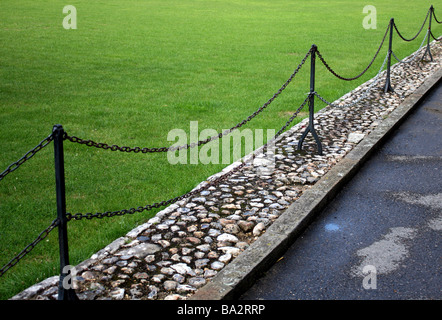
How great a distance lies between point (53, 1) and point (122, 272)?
2959 centimetres

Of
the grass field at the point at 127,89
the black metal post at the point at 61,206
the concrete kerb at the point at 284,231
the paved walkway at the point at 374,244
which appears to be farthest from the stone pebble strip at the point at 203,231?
the paved walkway at the point at 374,244

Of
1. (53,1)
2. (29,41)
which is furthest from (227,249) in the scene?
(53,1)

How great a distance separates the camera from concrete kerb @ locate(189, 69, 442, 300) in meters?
4.13

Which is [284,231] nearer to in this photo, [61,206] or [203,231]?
[203,231]

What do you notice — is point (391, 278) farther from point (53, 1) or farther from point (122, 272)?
point (53, 1)

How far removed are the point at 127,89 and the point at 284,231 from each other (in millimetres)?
7157

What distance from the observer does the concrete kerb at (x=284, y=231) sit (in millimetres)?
4133

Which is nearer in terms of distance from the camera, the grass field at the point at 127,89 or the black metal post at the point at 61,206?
the black metal post at the point at 61,206

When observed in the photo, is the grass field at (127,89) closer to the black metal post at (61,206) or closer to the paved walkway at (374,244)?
the black metal post at (61,206)

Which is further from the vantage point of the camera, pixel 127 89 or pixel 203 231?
pixel 127 89

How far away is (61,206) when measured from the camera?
12.0 feet

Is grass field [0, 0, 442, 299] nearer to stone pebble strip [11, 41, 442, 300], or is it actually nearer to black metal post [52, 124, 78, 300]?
stone pebble strip [11, 41, 442, 300]

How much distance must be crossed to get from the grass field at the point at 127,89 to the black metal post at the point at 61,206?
2.25ft

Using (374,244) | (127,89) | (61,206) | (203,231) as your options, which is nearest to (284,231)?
(203,231)
